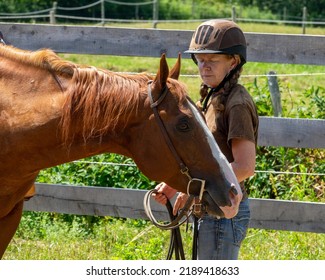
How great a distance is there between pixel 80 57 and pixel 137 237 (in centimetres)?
1339

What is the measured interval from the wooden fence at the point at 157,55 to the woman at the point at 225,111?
6.52 feet

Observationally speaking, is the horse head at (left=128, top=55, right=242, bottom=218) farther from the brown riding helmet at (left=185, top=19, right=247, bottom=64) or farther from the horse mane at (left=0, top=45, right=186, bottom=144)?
the brown riding helmet at (left=185, top=19, right=247, bottom=64)

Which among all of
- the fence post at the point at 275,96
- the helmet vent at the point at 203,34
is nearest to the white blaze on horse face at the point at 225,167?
the helmet vent at the point at 203,34

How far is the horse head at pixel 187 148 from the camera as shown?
3221 millimetres

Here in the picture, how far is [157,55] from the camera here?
627 centimetres

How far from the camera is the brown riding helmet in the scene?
11.3 ft

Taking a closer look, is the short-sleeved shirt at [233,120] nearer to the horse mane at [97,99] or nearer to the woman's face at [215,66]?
the woman's face at [215,66]

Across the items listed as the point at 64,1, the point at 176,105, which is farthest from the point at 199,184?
the point at 64,1

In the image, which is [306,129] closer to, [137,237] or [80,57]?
[137,237]

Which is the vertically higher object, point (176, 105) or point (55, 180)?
point (176, 105)

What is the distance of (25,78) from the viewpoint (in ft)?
11.3

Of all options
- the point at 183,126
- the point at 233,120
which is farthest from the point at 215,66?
the point at 183,126

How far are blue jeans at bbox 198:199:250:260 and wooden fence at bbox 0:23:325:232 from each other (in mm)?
1983
